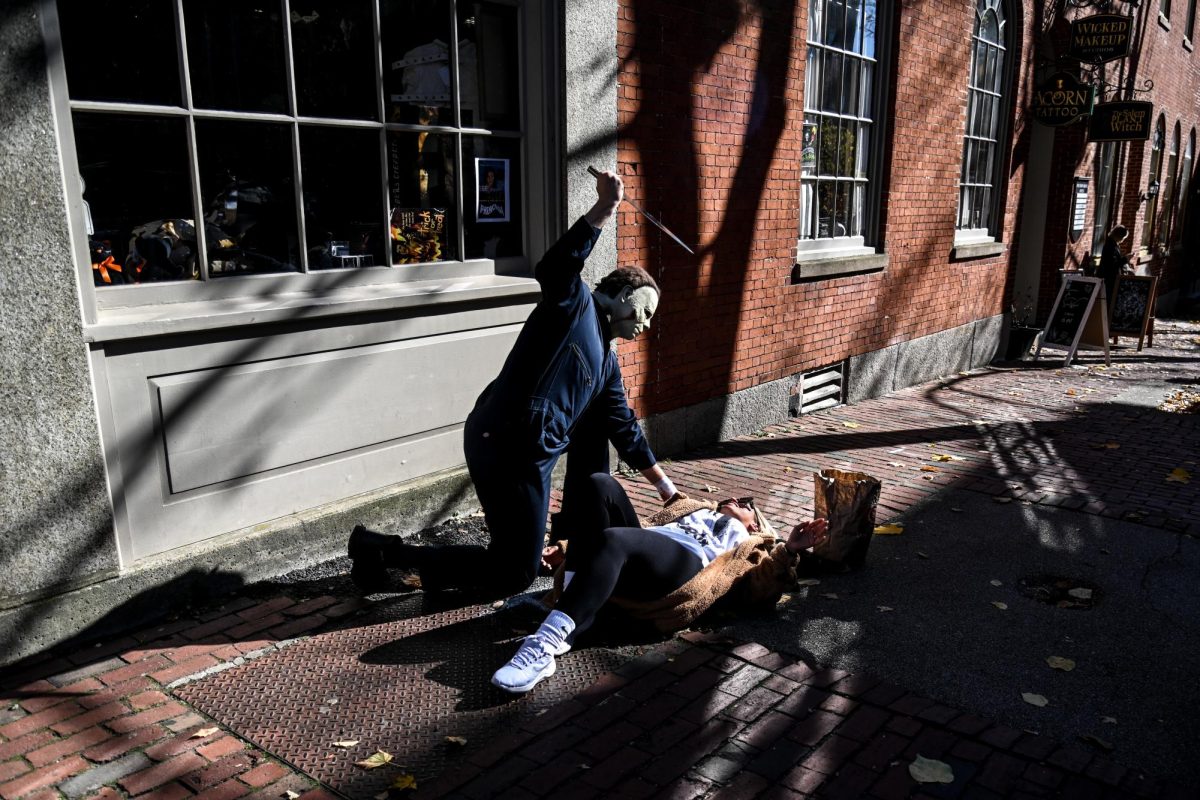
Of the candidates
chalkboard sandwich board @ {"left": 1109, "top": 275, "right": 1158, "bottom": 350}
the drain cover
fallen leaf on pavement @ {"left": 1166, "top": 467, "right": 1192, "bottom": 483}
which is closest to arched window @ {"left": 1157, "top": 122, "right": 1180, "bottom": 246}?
chalkboard sandwich board @ {"left": 1109, "top": 275, "right": 1158, "bottom": 350}

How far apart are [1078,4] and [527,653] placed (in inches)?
497

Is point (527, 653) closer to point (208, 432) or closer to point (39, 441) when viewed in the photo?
point (208, 432)

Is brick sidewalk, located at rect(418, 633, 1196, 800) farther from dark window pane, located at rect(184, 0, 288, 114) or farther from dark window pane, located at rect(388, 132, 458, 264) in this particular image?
dark window pane, located at rect(184, 0, 288, 114)

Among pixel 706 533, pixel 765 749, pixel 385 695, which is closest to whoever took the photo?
pixel 765 749

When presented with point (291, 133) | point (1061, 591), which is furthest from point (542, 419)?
point (1061, 591)

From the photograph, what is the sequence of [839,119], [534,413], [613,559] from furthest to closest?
[839,119]
[534,413]
[613,559]

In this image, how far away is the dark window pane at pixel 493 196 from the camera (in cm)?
527

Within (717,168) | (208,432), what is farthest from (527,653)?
(717,168)

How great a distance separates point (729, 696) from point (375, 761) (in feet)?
4.26

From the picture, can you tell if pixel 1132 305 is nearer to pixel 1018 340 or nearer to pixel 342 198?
pixel 1018 340

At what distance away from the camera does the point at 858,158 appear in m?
8.75

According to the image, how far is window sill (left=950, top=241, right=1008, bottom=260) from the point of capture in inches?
411

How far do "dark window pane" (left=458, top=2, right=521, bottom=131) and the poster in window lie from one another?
0.21 meters

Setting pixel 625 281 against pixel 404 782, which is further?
pixel 625 281
